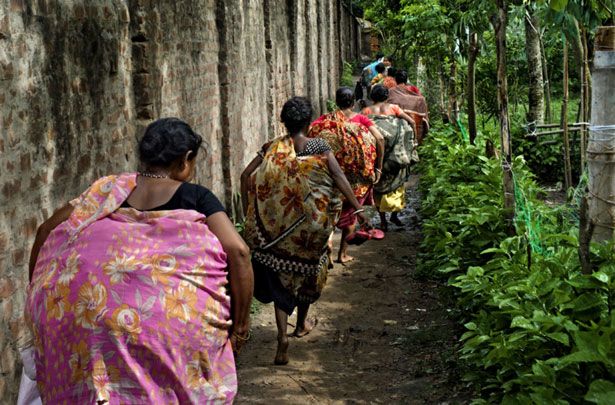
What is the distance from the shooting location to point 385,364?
19.2 feet

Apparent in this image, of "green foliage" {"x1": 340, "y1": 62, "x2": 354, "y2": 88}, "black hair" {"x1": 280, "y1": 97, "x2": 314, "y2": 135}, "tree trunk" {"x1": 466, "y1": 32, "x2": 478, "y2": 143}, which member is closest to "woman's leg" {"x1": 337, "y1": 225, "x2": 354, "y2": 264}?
"tree trunk" {"x1": 466, "y1": 32, "x2": 478, "y2": 143}

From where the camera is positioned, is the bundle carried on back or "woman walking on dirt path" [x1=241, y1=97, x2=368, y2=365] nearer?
"woman walking on dirt path" [x1=241, y1=97, x2=368, y2=365]

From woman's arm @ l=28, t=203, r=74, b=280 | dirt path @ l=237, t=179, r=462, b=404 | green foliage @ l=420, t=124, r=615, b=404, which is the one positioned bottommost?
dirt path @ l=237, t=179, r=462, b=404

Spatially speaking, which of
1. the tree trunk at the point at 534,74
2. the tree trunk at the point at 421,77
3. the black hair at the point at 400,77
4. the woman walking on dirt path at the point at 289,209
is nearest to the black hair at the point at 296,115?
the woman walking on dirt path at the point at 289,209

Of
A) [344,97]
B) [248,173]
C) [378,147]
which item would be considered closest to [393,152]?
[378,147]

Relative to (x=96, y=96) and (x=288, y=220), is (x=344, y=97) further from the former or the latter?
Answer: (x=96, y=96)

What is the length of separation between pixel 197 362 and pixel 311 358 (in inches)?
123

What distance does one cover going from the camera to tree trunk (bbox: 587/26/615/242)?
4676mm

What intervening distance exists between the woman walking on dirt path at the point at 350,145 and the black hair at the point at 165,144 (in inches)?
194

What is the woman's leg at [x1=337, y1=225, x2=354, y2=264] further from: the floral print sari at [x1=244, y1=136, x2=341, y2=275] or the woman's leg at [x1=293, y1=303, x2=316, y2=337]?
the floral print sari at [x1=244, y1=136, x2=341, y2=275]

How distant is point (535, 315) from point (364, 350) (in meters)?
2.41

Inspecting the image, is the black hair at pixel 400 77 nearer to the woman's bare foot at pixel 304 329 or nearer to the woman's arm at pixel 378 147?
the woman's arm at pixel 378 147

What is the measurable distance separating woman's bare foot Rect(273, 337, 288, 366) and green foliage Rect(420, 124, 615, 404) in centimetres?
121

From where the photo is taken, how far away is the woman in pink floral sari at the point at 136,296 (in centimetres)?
279
